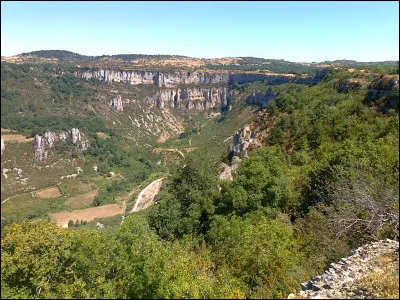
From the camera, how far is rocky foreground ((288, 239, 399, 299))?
13.4 m

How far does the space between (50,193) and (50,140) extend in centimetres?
3730

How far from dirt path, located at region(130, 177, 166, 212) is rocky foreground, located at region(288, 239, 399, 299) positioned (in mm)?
85762

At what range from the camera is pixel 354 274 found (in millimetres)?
14547

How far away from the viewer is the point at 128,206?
343 feet

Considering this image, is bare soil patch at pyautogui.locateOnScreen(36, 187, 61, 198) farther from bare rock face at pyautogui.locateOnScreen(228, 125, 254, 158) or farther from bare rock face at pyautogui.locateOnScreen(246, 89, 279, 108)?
bare rock face at pyautogui.locateOnScreen(246, 89, 279, 108)

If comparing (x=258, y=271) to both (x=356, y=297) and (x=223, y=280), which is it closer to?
(x=223, y=280)

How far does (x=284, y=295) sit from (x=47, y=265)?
13370 mm

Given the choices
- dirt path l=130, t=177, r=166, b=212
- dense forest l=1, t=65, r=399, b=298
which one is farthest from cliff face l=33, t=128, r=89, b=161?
dense forest l=1, t=65, r=399, b=298

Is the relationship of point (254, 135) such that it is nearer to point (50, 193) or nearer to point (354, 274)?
point (354, 274)

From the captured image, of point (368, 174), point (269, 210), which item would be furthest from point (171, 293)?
point (368, 174)

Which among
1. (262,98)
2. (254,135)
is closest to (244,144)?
(254,135)

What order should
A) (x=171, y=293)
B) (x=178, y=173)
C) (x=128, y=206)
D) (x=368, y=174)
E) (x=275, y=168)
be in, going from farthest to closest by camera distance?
(x=128, y=206), (x=178, y=173), (x=275, y=168), (x=368, y=174), (x=171, y=293)

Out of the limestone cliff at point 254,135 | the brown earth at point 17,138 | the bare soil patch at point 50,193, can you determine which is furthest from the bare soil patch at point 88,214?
the limestone cliff at point 254,135

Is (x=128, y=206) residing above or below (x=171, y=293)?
below
